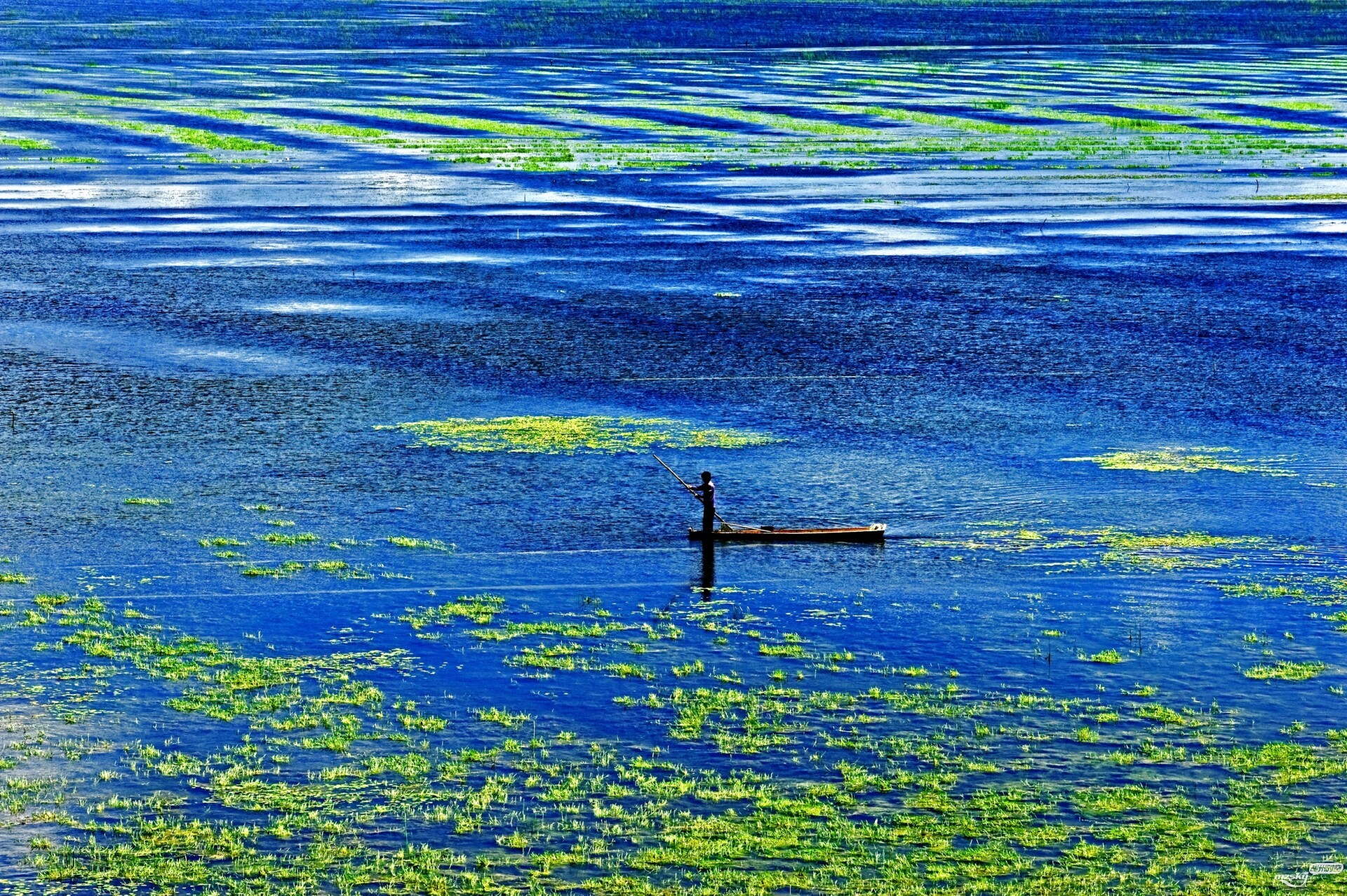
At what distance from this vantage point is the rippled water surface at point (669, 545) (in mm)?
21734

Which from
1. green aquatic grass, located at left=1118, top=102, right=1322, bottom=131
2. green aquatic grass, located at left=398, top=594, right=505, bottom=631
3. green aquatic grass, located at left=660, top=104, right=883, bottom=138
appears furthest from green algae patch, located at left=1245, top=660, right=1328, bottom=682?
green aquatic grass, located at left=1118, top=102, right=1322, bottom=131

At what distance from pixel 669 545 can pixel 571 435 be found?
7.15 m

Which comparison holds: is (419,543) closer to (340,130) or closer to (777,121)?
(340,130)

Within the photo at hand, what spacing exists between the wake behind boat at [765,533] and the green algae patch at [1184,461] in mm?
6488

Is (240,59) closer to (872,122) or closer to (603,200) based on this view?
(872,122)

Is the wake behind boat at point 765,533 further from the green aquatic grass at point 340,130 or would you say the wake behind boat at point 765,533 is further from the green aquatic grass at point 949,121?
the green aquatic grass at point 949,121

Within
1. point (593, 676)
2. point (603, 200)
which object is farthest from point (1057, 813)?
point (603, 200)

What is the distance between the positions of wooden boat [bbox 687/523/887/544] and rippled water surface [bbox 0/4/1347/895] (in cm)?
26

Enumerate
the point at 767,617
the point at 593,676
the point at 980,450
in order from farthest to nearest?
the point at 980,450, the point at 767,617, the point at 593,676

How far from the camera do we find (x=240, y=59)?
14612 cm

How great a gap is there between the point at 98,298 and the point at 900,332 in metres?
21.4

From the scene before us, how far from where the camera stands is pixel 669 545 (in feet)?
104

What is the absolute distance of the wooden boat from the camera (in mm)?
31172

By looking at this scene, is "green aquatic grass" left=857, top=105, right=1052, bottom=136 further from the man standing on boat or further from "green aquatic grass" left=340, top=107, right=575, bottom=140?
the man standing on boat
